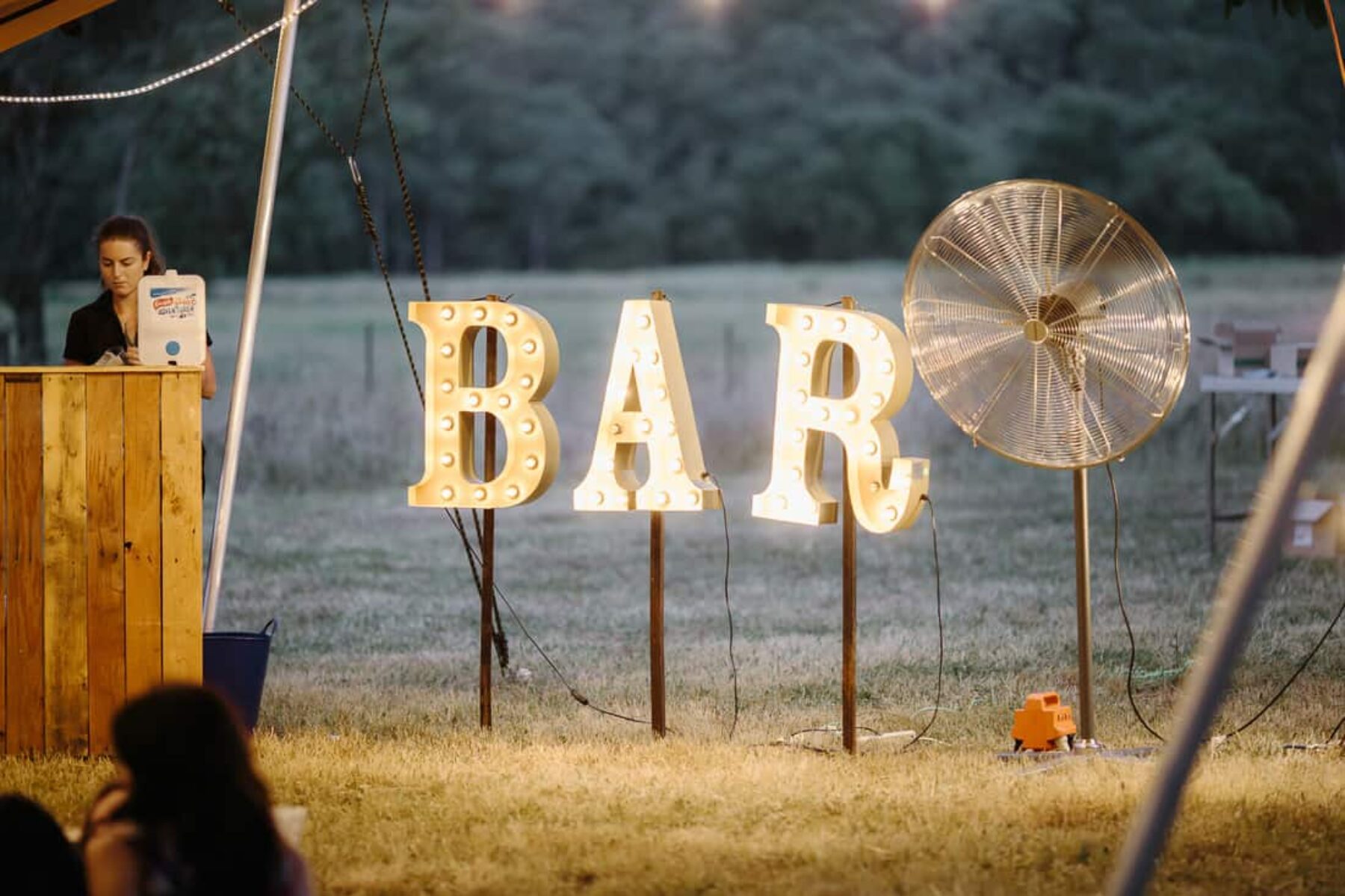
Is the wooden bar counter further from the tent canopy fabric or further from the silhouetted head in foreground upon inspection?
the silhouetted head in foreground

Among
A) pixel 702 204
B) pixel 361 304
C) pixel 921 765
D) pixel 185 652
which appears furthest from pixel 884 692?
pixel 702 204

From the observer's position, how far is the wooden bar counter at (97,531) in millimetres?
6477

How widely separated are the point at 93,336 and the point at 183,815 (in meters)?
4.19

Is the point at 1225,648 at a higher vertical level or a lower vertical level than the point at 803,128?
lower

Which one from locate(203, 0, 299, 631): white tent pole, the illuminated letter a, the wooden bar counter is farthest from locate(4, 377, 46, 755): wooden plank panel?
the illuminated letter a

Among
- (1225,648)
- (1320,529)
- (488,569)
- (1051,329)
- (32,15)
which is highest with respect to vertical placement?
(32,15)

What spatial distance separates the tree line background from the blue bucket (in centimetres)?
2253

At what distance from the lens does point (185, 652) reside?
6520 mm

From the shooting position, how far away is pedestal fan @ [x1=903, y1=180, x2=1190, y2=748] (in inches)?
241

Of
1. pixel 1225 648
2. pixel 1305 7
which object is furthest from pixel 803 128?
pixel 1225 648

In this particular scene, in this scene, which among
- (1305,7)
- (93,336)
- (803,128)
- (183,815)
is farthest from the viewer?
(803,128)

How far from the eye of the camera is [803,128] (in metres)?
32.2

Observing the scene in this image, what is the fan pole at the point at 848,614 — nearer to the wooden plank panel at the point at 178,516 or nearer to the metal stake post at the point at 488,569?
the metal stake post at the point at 488,569

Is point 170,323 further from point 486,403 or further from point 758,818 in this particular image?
point 758,818
